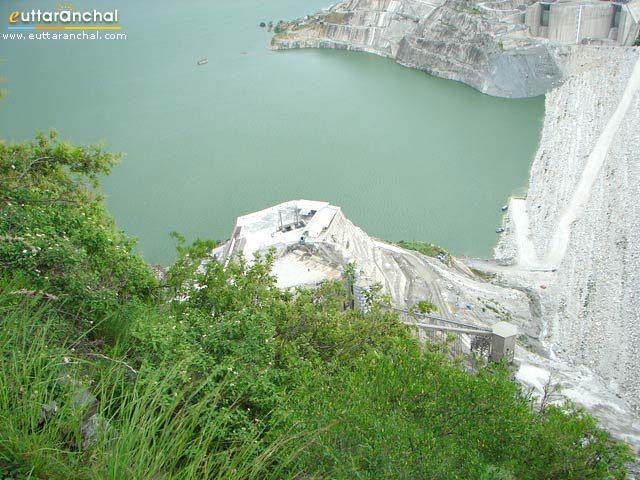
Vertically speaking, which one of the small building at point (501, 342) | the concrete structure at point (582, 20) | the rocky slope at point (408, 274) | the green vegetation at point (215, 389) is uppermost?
the concrete structure at point (582, 20)

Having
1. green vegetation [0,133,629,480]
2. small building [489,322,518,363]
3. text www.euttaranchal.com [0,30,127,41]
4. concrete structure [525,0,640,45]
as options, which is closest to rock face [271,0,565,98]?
concrete structure [525,0,640,45]

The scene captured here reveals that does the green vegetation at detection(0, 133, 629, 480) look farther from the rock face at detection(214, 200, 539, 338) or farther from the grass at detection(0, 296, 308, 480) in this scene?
the rock face at detection(214, 200, 539, 338)

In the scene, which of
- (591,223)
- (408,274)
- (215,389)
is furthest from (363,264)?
(215,389)

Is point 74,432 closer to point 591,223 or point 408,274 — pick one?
point 408,274

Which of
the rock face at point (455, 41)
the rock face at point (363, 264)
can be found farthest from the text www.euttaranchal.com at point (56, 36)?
the rock face at point (363, 264)

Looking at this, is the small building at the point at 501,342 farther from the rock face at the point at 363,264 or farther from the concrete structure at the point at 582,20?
the concrete structure at the point at 582,20
